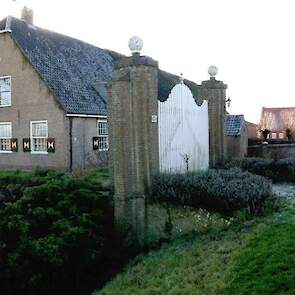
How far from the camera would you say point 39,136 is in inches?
886

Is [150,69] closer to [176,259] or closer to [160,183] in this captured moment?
[160,183]

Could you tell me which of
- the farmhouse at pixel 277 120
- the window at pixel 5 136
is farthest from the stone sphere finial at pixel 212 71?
the farmhouse at pixel 277 120

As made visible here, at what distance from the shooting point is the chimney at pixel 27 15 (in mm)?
24859

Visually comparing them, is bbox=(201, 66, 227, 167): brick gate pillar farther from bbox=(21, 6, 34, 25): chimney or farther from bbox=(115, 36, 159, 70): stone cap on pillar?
bbox=(21, 6, 34, 25): chimney

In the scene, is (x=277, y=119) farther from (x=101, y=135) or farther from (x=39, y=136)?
(x=39, y=136)

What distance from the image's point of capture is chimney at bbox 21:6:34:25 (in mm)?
24859

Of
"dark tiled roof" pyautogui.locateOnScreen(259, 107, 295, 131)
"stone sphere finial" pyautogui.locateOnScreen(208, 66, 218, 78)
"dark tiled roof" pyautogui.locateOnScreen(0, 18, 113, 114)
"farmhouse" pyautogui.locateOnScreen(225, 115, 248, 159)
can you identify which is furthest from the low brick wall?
"dark tiled roof" pyautogui.locateOnScreen(259, 107, 295, 131)

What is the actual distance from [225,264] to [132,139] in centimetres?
475

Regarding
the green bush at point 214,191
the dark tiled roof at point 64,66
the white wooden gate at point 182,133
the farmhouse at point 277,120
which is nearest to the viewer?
the green bush at point 214,191

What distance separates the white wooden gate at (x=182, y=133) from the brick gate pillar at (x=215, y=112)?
1.38 ft

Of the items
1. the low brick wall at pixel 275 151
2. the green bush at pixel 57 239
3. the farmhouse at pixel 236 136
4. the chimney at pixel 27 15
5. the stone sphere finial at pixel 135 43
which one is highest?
the chimney at pixel 27 15

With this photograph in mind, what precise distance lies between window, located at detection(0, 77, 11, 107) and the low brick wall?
13.8 m

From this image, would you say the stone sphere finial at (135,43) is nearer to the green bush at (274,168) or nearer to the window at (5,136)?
the green bush at (274,168)

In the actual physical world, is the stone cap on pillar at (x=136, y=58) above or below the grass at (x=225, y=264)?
above
